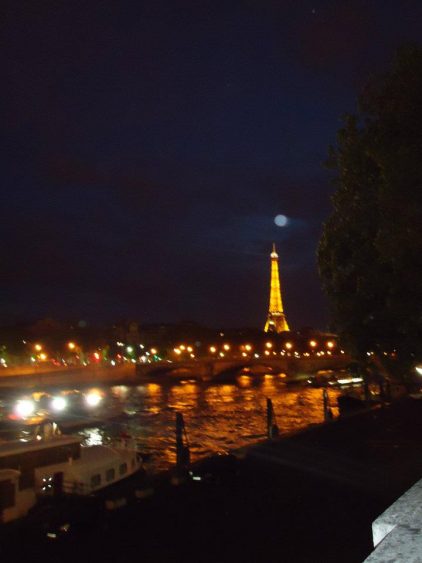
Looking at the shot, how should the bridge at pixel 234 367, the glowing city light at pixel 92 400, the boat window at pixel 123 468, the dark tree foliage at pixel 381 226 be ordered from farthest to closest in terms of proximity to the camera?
the bridge at pixel 234 367
the glowing city light at pixel 92 400
the boat window at pixel 123 468
the dark tree foliage at pixel 381 226

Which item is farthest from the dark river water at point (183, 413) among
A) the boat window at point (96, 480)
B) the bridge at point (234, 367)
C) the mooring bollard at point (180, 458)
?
the bridge at point (234, 367)

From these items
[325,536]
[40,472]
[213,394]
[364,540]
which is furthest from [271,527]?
[213,394]

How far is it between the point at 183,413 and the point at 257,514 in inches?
1489

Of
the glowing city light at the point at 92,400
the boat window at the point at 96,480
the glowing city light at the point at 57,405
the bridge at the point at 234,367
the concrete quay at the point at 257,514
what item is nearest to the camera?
the concrete quay at the point at 257,514

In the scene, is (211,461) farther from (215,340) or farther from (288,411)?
(215,340)

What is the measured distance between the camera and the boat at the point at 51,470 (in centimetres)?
1497

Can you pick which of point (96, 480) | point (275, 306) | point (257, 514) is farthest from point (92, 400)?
point (275, 306)

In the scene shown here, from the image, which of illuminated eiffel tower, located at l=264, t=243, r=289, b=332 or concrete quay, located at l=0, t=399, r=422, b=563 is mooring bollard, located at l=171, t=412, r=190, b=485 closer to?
concrete quay, located at l=0, t=399, r=422, b=563

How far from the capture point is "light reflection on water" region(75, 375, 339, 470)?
3434 centimetres

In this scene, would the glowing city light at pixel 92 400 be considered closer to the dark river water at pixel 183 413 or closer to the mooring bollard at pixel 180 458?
the dark river water at pixel 183 413

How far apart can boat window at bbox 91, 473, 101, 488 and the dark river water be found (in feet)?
20.8

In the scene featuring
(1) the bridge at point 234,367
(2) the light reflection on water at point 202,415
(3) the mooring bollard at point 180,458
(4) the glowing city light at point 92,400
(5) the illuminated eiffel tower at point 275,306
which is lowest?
(2) the light reflection on water at point 202,415

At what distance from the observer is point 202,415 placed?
4875 cm

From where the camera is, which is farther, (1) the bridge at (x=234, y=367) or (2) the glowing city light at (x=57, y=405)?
(1) the bridge at (x=234, y=367)
